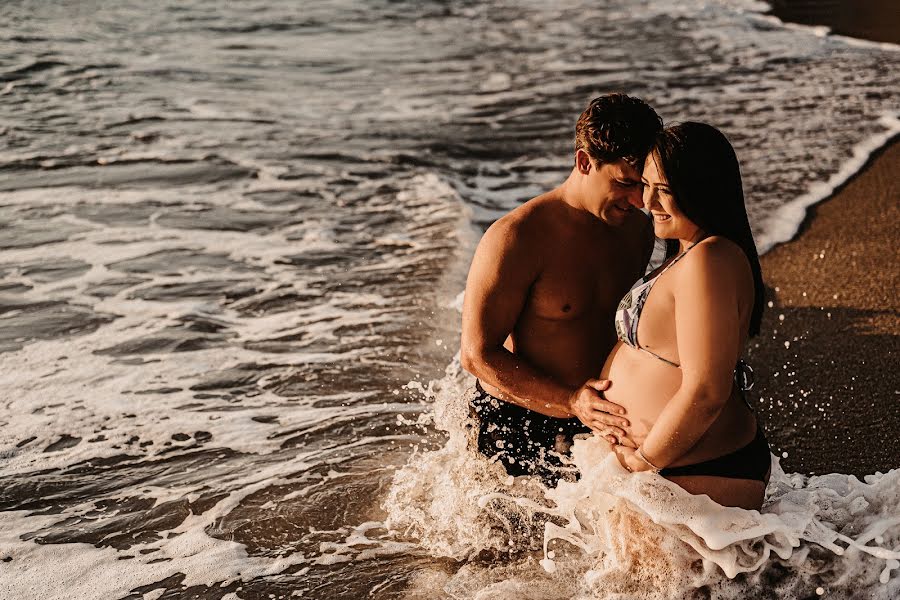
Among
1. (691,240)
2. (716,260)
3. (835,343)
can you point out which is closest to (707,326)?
(716,260)

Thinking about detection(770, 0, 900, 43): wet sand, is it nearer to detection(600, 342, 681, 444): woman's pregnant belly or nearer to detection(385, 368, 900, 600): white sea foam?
detection(385, 368, 900, 600): white sea foam

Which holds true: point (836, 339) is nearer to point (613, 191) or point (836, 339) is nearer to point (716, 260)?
point (613, 191)

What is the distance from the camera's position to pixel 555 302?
12.5 feet

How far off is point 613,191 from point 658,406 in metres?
0.81

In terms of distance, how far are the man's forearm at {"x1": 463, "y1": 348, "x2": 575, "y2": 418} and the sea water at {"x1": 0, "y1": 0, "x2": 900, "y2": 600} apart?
0.27m

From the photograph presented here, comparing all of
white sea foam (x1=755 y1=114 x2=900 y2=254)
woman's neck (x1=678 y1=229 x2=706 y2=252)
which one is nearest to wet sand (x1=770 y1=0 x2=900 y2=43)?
white sea foam (x1=755 y1=114 x2=900 y2=254)

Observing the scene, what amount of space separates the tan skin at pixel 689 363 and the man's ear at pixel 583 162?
37 centimetres

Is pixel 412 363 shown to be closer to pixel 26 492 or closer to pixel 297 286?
pixel 297 286

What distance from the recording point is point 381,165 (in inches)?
392

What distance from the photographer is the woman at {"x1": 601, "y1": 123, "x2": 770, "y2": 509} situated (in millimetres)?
Answer: 2990

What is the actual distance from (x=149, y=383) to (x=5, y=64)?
10.3 meters

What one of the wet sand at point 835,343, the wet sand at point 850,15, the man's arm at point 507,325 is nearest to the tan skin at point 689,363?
the man's arm at point 507,325

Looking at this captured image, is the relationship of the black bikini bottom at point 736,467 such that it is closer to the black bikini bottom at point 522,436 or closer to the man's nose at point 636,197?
the black bikini bottom at point 522,436

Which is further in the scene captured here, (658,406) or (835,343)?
(835,343)
